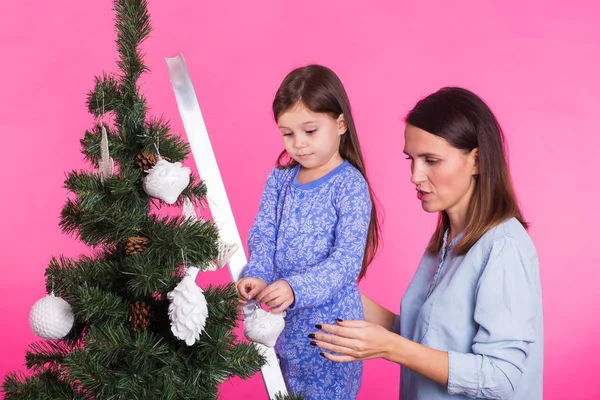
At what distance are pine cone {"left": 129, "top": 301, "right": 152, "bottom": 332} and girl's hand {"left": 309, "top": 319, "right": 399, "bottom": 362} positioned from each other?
345mm

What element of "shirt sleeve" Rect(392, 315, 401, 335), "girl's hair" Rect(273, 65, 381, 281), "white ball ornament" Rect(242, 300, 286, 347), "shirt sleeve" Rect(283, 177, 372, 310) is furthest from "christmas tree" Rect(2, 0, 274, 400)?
"shirt sleeve" Rect(392, 315, 401, 335)

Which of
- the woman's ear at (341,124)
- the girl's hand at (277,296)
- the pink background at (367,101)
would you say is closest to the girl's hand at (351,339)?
the girl's hand at (277,296)

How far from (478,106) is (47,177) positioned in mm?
1922

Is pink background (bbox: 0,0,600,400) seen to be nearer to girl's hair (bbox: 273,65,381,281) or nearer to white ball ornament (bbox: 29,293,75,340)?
girl's hair (bbox: 273,65,381,281)

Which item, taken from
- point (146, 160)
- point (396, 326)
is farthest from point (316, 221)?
point (146, 160)

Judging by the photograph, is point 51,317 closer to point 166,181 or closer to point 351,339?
point 166,181

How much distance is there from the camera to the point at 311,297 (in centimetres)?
149

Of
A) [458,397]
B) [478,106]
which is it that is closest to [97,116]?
[478,106]

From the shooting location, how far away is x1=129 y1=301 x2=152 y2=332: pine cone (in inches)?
42.6

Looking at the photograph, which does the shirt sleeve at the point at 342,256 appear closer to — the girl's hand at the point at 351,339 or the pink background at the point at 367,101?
the girl's hand at the point at 351,339

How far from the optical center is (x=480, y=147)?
1461 mm

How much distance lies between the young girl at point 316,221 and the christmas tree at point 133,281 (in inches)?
20.3

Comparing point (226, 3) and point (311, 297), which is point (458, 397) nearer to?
point (311, 297)

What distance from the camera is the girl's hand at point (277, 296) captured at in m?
1.42
